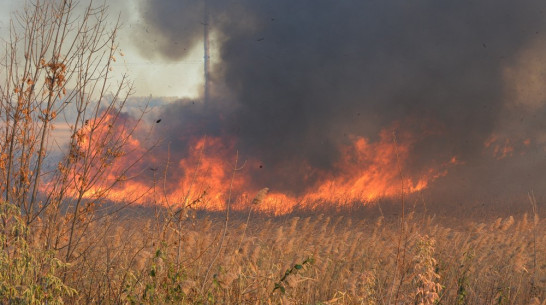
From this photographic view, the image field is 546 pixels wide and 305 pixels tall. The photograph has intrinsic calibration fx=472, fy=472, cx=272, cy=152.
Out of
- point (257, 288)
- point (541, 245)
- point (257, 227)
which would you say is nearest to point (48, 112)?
point (257, 288)

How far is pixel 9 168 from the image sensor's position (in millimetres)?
4941

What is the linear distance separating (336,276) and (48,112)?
471 centimetres

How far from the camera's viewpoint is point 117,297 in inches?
196

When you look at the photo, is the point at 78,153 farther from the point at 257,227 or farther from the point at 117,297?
the point at 257,227

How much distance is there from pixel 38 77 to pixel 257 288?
3.25m

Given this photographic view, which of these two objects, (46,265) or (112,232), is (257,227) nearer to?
(112,232)

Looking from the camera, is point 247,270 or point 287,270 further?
point 247,270

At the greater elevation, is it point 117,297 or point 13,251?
point 13,251

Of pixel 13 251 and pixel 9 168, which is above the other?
pixel 9 168

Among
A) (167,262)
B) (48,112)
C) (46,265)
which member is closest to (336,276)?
(167,262)

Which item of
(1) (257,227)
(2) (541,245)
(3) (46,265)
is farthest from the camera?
(1) (257,227)

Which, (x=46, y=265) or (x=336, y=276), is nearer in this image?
(x=46, y=265)

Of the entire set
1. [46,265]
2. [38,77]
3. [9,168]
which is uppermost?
[38,77]

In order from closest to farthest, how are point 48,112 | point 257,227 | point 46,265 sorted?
1. point 46,265
2. point 48,112
3. point 257,227
